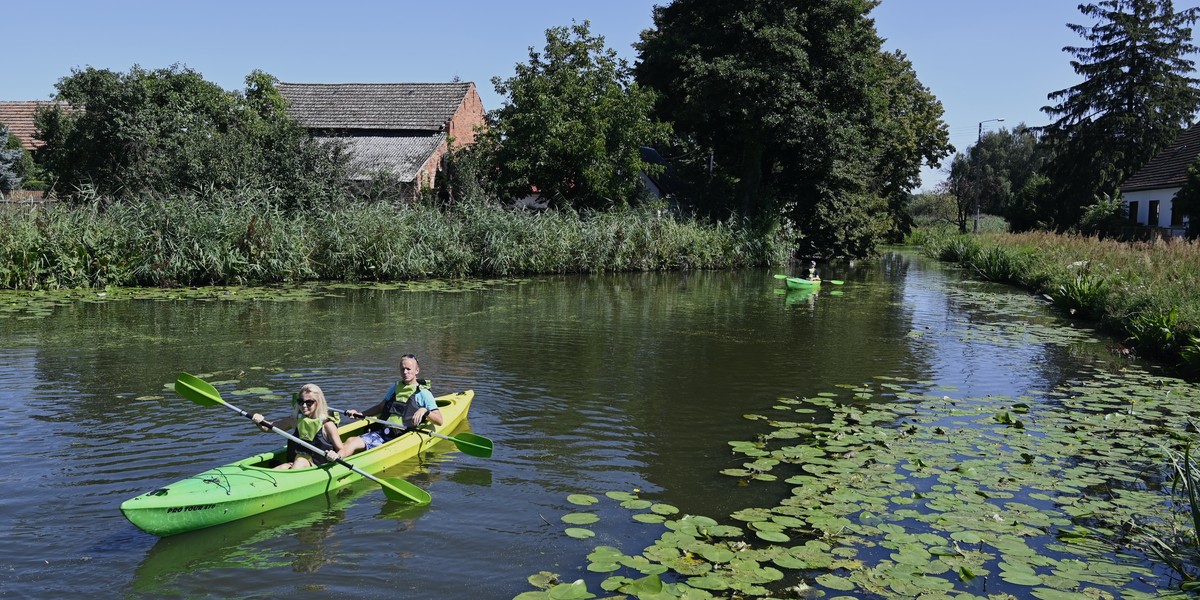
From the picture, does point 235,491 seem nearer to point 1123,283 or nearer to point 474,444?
point 474,444

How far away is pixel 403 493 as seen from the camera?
23.1 ft

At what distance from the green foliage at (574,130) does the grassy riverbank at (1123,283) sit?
48.0 feet

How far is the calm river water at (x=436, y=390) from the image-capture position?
6.15 m

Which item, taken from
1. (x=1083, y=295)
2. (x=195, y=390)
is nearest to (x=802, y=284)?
(x=1083, y=295)

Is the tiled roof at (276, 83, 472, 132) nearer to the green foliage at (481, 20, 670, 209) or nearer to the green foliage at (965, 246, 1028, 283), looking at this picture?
the green foliage at (481, 20, 670, 209)

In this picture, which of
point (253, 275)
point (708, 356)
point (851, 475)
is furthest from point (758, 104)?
point (851, 475)

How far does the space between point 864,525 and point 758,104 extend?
1235 inches

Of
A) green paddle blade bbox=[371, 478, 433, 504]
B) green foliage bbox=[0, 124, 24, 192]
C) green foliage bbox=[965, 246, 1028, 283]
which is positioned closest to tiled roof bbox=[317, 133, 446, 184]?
green foliage bbox=[0, 124, 24, 192]

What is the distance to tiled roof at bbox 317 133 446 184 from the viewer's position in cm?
3712

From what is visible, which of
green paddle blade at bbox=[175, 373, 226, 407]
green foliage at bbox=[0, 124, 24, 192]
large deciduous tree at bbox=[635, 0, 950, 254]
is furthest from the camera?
large deciduous tree at bbox=[635, 0, 950, 254]

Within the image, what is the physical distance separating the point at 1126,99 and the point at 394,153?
39621 millimetres

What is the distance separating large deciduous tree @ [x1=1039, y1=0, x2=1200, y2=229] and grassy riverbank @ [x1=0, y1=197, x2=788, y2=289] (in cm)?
2902

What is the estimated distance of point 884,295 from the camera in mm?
25750

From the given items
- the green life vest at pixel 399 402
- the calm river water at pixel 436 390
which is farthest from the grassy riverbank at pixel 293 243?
the green life vest at pixel 399 402
